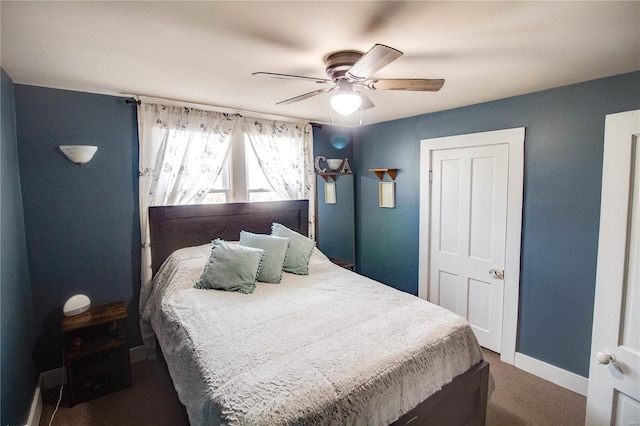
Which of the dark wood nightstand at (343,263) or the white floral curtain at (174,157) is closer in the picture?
the white floral curtain at (174,157)

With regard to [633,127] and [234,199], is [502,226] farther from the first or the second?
[234,199]

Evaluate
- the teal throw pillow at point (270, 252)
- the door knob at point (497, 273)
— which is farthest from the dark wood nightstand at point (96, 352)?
the door knob at point (497, 273)

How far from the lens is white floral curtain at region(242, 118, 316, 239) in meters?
3.21

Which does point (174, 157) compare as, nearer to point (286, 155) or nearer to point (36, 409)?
point (286, 155)

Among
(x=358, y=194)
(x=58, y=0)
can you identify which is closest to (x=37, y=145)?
(x=58, y=0)

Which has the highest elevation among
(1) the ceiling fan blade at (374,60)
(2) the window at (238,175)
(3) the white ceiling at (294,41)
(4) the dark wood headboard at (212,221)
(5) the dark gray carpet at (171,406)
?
(3) the white ceiling at (294,41)

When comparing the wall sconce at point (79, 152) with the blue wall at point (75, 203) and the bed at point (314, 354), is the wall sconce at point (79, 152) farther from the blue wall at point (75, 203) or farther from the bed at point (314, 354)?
the bed at point (314, 354)

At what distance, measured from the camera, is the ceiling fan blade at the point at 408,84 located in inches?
63.7

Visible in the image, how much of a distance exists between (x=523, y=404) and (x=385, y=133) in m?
2.88

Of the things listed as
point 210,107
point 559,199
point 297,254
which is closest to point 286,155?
point 210,107

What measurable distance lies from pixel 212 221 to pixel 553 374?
3.28 metres

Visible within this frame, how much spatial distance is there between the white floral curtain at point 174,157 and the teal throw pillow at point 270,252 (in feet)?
2.17

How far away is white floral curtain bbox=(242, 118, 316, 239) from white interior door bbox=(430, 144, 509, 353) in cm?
140

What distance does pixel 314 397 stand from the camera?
123 centimetres
